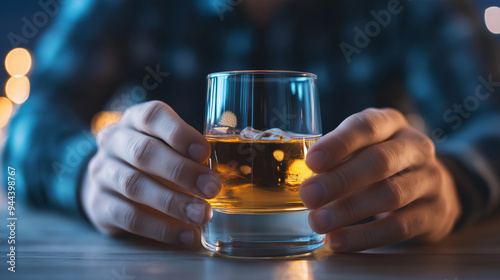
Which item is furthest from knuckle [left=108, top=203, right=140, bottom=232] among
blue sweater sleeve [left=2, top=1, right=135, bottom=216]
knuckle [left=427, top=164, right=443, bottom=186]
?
knuckle [left=427, top=164, right=443, bottom=186]

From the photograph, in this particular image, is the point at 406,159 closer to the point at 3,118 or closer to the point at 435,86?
the point at 435,86

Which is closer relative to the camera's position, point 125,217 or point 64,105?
point 125,217

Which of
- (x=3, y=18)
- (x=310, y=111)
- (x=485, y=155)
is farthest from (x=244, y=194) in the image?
(x=3, y=18)

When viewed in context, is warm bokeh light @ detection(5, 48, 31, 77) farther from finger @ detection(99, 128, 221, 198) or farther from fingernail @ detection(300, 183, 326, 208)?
fingernail @ detection(300, 183, 326, 208)

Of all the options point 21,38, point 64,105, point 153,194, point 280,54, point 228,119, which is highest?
point 280,54

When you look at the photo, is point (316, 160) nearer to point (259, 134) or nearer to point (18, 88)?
point (259, 134)

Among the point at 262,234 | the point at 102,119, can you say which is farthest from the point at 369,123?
the point at 102,119

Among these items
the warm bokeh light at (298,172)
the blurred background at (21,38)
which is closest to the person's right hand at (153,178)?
the warm bokeh light at (298,172)
